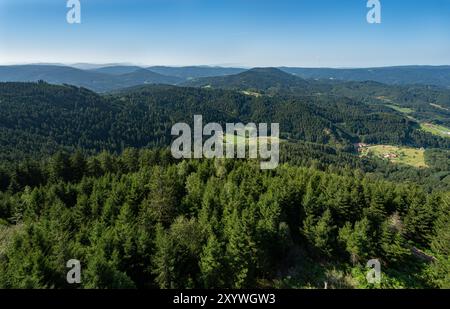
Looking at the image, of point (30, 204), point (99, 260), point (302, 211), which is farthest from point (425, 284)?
point (30, 204)

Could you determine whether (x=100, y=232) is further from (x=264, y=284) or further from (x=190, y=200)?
(x=264, y=284)
